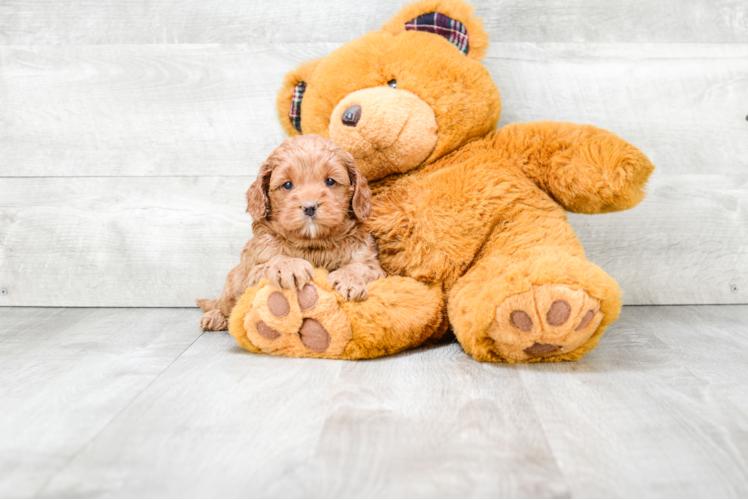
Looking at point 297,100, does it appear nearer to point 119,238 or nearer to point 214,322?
point 214,322

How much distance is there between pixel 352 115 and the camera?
53.8 inches

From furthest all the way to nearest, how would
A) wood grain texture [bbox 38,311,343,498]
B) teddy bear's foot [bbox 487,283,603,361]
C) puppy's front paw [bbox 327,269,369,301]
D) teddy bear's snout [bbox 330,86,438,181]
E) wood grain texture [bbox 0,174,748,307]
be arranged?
1. wood grain texture [bbox 0,174,748,307]
2. teddy bear's snout [bbox 330,86,438,181]
3. puppy's front paw [bbox 327,269,369,301]
4. teddy bear's foot [bbox 487,283,603,361]
5. wood grain texture [bbox 38,311,343,498]

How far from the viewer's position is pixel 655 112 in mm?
1774

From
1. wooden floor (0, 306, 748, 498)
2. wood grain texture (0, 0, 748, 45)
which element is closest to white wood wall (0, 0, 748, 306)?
wood grain texture (0, 0, 748, 45)

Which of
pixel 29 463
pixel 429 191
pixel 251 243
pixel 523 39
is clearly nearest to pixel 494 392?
pixel 429 191

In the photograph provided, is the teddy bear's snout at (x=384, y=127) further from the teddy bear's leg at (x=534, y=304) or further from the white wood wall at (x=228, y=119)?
the white wood wall at (x=228, y=119)

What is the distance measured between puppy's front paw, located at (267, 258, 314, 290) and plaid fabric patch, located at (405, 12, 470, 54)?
70 centimetres

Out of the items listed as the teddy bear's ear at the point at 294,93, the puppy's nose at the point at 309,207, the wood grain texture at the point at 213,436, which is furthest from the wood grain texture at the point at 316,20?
the wood grain texture at the point at 213,436

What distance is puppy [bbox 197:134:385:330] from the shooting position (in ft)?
4.09

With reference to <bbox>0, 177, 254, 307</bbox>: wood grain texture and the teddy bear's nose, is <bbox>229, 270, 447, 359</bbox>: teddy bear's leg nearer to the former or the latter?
the teddy bear's nose

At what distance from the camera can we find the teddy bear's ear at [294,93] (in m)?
1.56

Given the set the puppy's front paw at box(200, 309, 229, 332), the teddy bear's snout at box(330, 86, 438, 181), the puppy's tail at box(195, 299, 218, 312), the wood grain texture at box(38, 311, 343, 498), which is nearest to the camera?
the wood grain texture at box(38, 311, 343, 498)

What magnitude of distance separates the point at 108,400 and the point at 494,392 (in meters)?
0.73

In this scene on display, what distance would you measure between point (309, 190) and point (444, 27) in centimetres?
59
